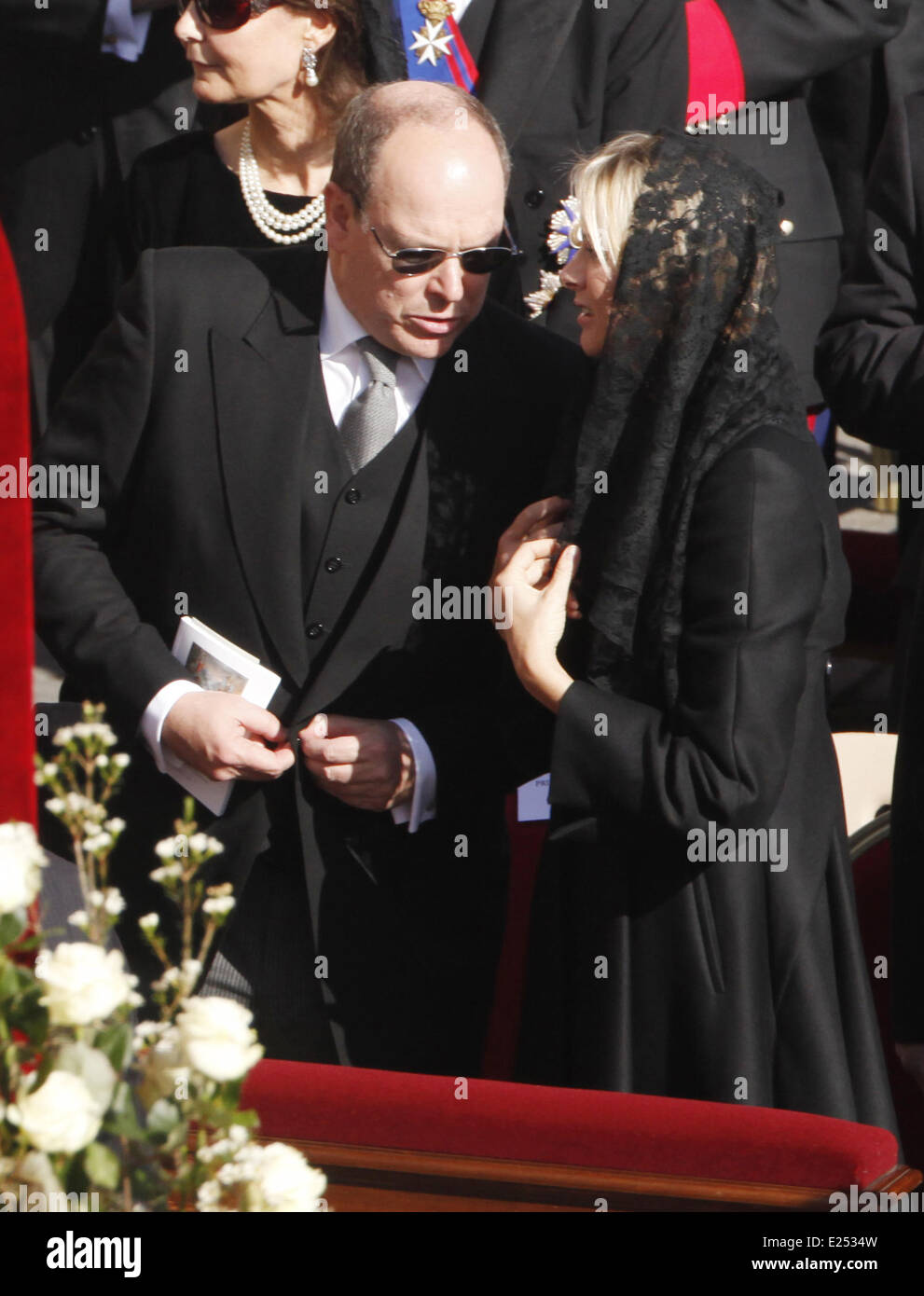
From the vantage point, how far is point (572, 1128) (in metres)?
1.74

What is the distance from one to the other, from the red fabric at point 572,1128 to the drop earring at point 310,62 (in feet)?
6.12

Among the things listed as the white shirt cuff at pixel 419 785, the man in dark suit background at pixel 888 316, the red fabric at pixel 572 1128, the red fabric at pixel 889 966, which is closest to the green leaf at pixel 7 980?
the red fabric at pixel 572 1128

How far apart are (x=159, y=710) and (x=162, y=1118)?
4.56ft

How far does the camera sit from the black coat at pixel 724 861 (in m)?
2.22

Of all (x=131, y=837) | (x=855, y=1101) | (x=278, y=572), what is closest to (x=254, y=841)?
(x=131, y=837)

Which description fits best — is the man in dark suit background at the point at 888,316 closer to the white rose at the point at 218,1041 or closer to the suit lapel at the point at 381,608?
the suit lapel at the point at 381,608

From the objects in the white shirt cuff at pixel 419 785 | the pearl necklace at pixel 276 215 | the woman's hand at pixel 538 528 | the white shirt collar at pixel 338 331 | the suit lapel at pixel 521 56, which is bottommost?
the white shirt cuff at pixel 419 785

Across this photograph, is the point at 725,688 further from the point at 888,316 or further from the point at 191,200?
the point at 191,200

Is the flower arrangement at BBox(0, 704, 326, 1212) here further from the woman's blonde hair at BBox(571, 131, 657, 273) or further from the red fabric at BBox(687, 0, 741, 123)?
the red fabric at BBox(687, 0, 741, 123)

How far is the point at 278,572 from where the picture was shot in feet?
8.09

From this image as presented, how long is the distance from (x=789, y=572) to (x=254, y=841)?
0.81 metres

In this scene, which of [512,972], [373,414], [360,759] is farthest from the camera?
[512,972]

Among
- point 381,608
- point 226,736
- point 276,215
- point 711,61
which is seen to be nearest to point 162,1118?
point 226,736

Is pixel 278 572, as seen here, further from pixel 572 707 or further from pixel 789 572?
pixel 789 572
